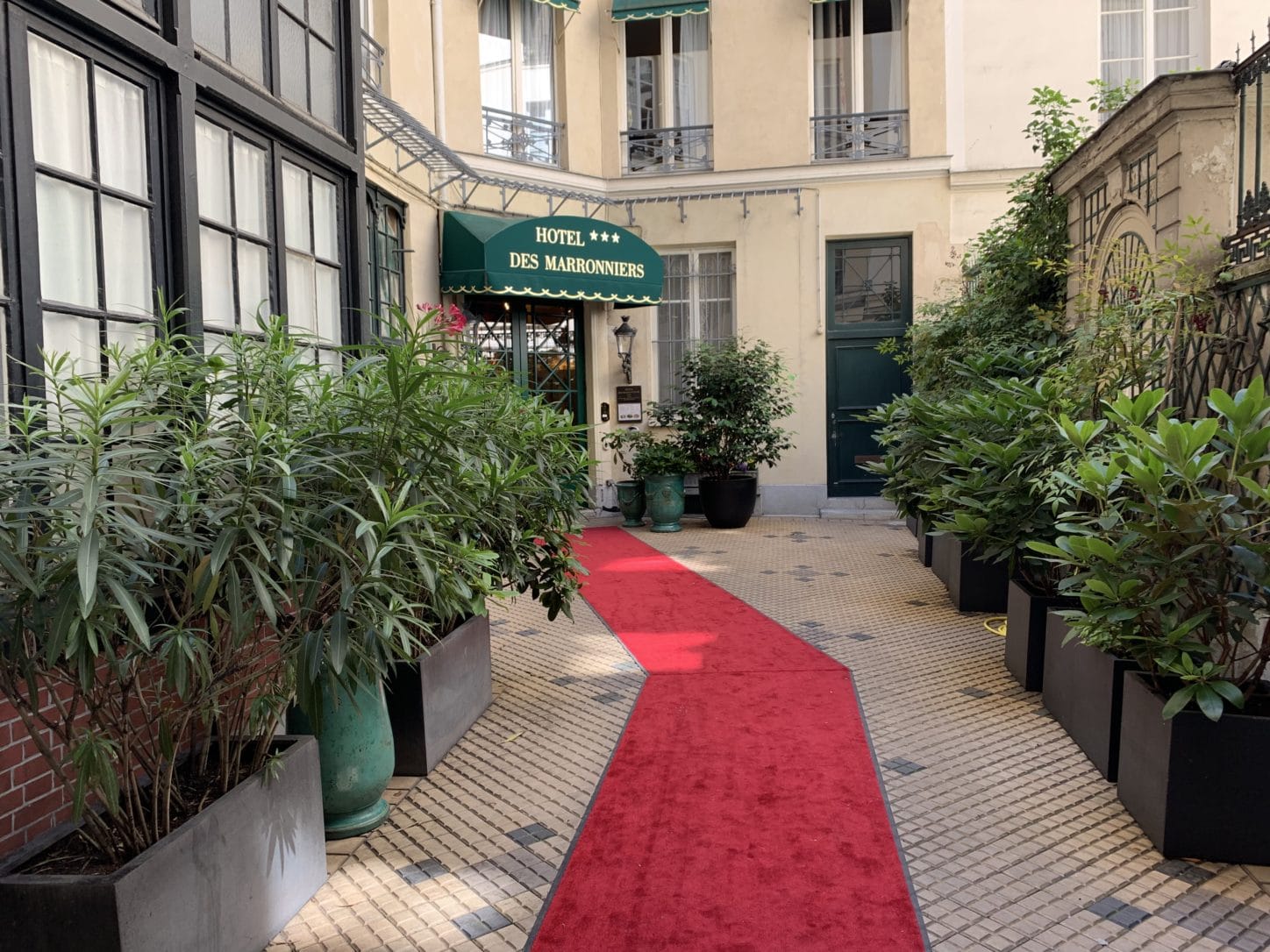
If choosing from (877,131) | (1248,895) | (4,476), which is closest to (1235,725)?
(1248,895)

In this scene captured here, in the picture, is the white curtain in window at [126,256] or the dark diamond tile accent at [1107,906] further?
the white curtain in window at [126,256]

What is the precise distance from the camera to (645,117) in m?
13.2

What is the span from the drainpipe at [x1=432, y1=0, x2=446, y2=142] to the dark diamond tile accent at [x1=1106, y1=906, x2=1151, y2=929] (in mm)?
10049

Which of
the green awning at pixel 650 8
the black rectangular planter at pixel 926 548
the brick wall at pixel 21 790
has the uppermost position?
the green awning at pixel 650 8

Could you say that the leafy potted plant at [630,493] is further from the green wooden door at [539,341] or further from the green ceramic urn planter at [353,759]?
the green ceramic urn planter at [353,759]

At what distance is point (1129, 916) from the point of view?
303cm

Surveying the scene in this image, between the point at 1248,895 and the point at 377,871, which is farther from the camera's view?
the point at 377,871

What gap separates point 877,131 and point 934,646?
8570 millimetres

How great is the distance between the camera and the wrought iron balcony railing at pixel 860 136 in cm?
1259

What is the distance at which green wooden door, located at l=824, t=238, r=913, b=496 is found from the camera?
1280 cm

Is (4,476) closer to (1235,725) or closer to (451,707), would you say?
(451,707)

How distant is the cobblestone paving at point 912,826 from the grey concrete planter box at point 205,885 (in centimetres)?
16

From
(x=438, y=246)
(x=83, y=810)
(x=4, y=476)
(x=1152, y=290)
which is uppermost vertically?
(x=438, y=246)

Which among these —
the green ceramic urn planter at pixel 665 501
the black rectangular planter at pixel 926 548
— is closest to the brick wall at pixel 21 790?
the black rectangular planter at pixel 926 548
